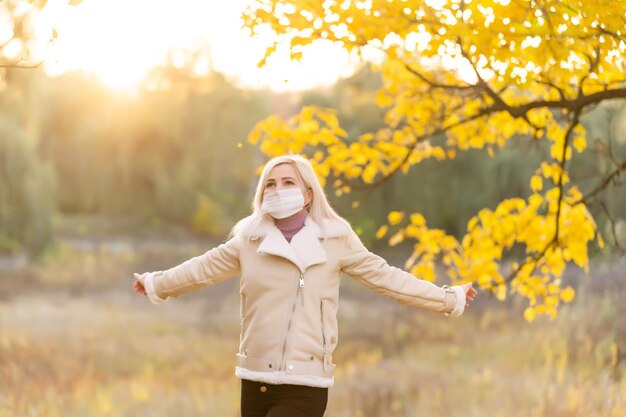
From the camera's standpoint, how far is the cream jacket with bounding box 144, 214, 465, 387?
3.21 m

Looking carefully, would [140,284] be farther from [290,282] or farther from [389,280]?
[389,280]

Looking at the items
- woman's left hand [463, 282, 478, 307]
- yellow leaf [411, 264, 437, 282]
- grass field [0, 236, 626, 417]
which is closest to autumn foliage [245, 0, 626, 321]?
yellow leaf [411, 264, 437, 282]

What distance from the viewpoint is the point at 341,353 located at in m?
15.4

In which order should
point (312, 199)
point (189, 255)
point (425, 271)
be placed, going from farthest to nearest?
1. point (189, 255)
2. point (425, 271)
3. point (312, 199)

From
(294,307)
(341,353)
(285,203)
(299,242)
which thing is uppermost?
(285,203)

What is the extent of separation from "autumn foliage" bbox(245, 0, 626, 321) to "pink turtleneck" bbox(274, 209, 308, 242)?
137 cm

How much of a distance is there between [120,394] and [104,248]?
11.3 meters

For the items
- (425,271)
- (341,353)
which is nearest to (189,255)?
(341,353)

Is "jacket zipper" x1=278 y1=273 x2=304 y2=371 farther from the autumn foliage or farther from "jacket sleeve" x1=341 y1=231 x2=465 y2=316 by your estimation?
the autumn foliage

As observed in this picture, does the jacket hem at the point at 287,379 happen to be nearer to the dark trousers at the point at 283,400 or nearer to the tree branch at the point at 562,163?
the dark trousers at the point at 283,400

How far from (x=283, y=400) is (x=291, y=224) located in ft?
1.98

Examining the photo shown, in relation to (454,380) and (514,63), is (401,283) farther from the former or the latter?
(454,380)

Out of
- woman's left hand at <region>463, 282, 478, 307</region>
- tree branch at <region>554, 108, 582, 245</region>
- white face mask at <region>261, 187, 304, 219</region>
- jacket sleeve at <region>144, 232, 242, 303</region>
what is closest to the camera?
white face mask at <region>261, 187, 304, 219</region>

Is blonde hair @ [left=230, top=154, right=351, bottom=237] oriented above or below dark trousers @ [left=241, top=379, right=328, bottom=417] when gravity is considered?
above
